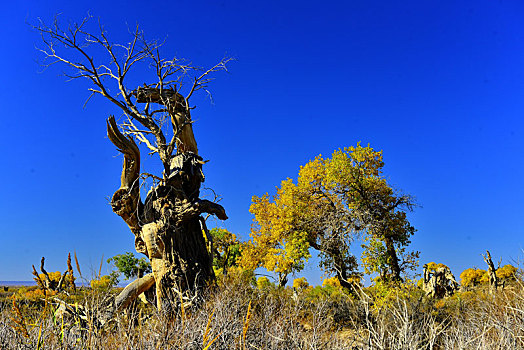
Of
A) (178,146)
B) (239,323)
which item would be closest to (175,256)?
(178,146)

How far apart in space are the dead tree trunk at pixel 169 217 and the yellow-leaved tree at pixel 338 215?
221 inches

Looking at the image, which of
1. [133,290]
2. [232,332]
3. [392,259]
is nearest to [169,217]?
[133,290]

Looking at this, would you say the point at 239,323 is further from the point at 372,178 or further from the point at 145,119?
the point at 372,178

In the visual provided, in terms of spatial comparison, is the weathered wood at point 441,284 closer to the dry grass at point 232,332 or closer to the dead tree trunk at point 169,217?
the dead tree trunk at point 169,217

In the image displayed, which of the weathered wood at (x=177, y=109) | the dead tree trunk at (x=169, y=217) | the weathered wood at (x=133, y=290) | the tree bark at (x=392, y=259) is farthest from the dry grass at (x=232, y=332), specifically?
the tree bark at (x=392, y=259)

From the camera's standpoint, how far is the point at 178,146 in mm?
11719

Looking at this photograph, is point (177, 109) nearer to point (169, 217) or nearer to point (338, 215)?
point (169, 217)

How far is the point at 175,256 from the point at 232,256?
66.5 ft

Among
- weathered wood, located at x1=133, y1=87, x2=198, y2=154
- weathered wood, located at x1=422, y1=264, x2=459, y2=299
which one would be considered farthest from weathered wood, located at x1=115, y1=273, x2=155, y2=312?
weathered wood, located at x1=422, y1=264, x2=459, y2=299

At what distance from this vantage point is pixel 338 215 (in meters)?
14.9

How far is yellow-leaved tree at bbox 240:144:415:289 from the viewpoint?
46.9 feet

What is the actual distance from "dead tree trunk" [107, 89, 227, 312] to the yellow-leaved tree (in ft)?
18.4

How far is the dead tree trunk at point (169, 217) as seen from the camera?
986 cm

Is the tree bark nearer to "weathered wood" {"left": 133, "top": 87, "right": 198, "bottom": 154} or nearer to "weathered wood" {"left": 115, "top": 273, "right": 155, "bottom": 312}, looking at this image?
"weathered wood" {"left": 133, "top": 87, "right": 198, "bottom": 154}
